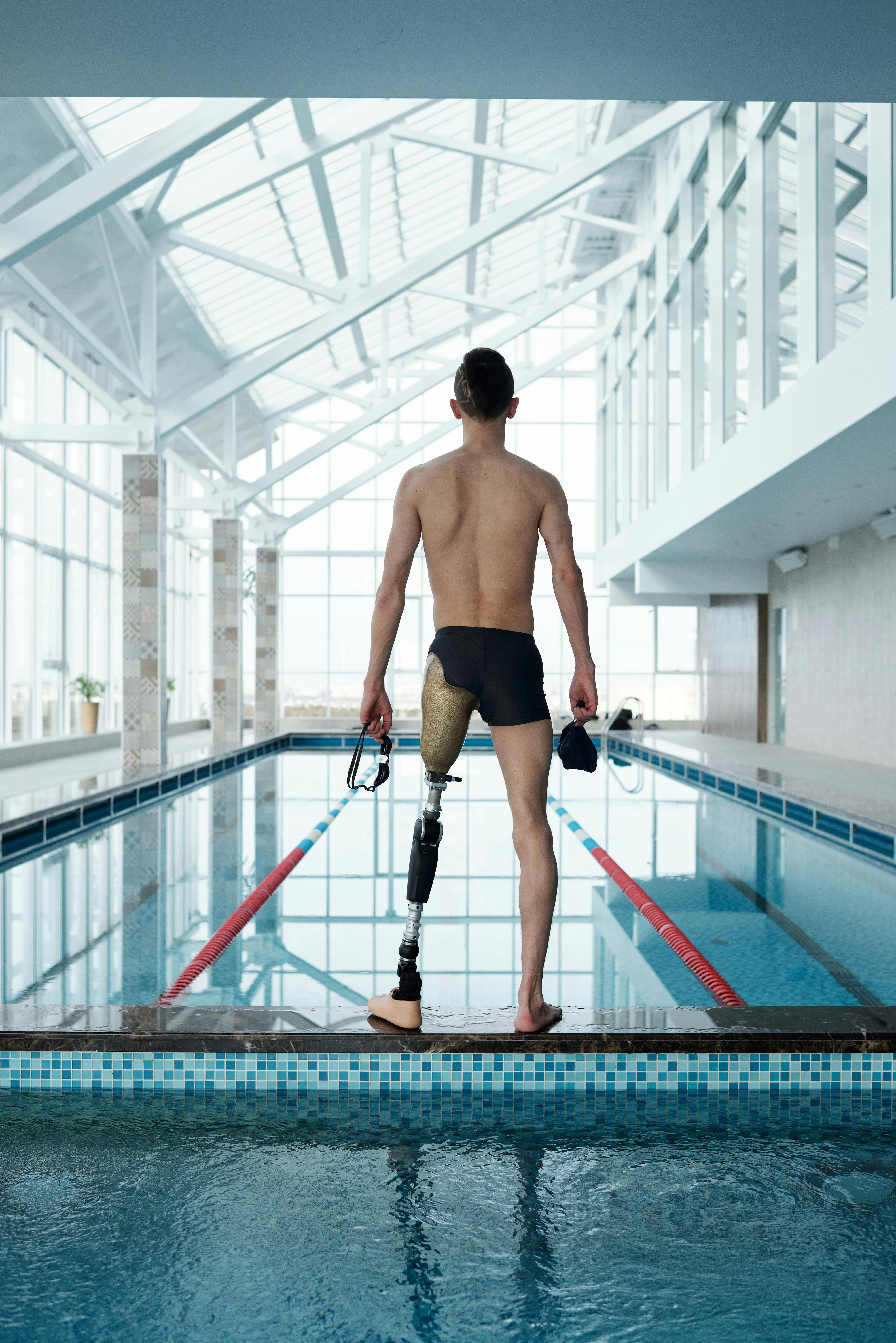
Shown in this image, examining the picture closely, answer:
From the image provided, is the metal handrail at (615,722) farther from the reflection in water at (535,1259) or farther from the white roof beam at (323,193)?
the reflection in water at (535,1259)

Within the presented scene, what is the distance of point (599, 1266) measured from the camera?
200 cm

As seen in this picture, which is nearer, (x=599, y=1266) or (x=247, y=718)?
(x=599, y=1266)

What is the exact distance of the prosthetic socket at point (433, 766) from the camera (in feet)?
9.17

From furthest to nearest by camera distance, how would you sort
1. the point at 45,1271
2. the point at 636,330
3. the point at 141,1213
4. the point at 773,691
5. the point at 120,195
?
the point at 636,330, the point at 773,691, the point at 120,195, the point at 141,1213, the point at 45,1271

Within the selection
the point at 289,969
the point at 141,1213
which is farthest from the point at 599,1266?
the point at 289,969

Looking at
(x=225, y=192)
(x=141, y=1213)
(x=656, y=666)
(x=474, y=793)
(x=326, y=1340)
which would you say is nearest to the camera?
(x=326, y=1340)

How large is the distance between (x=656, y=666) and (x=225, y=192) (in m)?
16.8

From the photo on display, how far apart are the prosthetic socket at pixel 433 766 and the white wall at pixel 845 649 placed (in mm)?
10595

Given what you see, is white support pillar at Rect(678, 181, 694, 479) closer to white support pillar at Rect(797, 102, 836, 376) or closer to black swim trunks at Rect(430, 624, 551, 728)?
white support pillar at Rect(797, 102, 836, 376)

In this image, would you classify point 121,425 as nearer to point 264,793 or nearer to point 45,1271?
point 264,793

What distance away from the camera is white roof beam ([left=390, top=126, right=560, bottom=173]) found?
1005cm

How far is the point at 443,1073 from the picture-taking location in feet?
9.27

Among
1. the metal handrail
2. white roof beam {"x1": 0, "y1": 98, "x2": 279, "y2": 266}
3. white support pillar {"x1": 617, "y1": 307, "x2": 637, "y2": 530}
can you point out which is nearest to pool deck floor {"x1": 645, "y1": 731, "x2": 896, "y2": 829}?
the metal handrail

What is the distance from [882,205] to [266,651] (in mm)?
14233
